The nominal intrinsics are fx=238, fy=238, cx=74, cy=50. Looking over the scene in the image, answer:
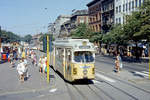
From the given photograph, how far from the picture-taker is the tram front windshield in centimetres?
1418

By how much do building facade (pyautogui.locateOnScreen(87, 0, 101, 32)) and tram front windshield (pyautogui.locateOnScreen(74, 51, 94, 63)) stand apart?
189 feet

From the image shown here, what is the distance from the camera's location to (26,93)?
1199 cm

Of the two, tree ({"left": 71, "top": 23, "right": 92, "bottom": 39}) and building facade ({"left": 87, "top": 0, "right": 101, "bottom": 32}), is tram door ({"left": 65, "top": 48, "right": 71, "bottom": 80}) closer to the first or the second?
tree ({"left": 71, "top": 23, "right": 92, "bottom": 39})

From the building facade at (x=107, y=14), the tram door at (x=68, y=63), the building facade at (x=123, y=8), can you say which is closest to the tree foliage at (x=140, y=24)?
the tram door at (x=68, y=63)

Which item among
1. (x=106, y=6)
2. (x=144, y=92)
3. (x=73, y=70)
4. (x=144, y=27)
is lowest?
(x=144, y=92)

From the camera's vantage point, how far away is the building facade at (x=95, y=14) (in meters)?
72.0

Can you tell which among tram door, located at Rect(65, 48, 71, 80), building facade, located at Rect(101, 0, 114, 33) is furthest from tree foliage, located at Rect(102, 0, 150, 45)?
building facade, located at Rect(101, 0, 114, 33)

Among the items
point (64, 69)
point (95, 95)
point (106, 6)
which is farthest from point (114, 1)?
point (95, 95)

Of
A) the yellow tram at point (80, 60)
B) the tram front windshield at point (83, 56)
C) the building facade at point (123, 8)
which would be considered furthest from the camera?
the building facade at point (123, 8)

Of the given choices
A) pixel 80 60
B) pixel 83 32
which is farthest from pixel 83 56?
pixel 83 32

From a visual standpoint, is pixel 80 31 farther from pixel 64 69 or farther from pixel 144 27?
pixel 64 69

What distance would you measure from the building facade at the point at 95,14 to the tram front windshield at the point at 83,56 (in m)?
57.6

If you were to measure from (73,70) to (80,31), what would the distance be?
5544 centimetres

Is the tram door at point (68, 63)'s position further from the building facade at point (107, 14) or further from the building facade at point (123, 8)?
the building facade at point (107, 14)
